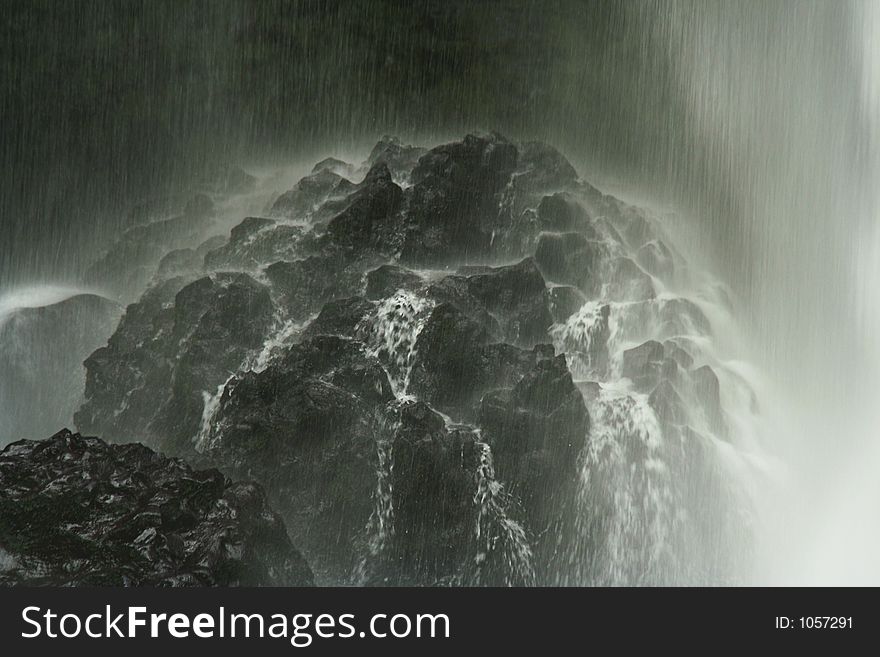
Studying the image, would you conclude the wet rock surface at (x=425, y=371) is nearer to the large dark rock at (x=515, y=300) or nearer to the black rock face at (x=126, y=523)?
the large dark rock at (x=515, y=300)

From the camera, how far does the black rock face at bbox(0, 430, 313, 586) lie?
15148mm

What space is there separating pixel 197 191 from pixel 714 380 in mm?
27556

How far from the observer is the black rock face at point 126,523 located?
1515 centimetres

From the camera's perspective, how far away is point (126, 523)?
16.0 metres

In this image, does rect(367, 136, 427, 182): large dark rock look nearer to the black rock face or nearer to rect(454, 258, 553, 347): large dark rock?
rect(454, 258, 553, 347): large dark rock

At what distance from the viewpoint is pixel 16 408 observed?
112ft

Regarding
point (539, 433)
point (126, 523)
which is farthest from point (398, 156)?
point (126, 523)

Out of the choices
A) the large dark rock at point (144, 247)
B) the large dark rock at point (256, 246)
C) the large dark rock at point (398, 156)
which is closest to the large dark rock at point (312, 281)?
the large dark rock at point (256, 246)

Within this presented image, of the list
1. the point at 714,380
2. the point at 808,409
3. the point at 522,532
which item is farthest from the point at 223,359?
the point at 808,409

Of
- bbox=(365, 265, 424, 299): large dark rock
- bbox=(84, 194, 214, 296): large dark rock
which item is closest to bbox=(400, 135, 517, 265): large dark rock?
bbox=(365, 265, 424, 299): large dark rock

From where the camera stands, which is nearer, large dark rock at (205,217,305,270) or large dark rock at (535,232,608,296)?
large dark rock at (205,217,305,270)

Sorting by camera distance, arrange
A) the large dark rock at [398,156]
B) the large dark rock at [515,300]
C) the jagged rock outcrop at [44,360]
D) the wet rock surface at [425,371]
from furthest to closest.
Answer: the large dark rock at [398,156], the jagged rock outcrop at [44,360], the large dark rock at [515,300], the wet rock surface at [425,371]

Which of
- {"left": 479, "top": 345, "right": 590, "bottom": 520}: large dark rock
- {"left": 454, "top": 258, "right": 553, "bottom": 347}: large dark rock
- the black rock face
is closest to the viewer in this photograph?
the black rock face

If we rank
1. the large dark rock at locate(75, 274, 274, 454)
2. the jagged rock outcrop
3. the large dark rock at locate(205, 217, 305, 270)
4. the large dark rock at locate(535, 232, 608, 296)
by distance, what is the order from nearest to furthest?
the large dark rock at locate(75, 274, 274, 454) → the large dark rock at locate(205, 217, 305, 270) → the large dark rock at locate(535, 232, 608, 296) → the jagged rock outcrop
